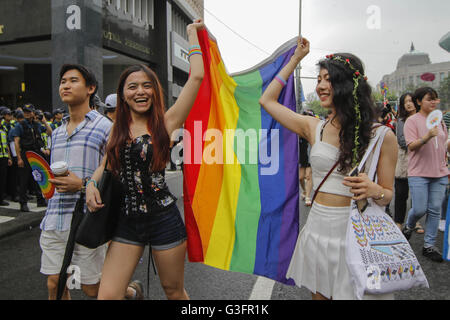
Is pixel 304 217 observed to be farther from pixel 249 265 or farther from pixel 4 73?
pixel 4 73

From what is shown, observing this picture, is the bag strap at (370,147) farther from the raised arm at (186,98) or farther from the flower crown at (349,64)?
the raised arm at (186,98)

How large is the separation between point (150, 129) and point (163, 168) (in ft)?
0.90

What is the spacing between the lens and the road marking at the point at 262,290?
335cm

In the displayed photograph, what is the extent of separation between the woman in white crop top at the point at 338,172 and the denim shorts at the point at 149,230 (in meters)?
0.85

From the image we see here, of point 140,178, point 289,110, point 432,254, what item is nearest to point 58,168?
point 140,178

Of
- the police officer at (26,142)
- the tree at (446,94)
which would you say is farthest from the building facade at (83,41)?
the tree at (446,94)

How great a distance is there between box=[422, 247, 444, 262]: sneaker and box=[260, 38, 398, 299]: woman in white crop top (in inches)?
113

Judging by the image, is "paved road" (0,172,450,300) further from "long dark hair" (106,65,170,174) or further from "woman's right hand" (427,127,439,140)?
"long dark hair" (106,65,170,174)

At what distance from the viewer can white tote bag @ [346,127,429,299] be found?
5.57 ft

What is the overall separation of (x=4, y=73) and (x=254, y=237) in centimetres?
2633

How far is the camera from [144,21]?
1969cm

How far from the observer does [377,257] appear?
1728 millimetres

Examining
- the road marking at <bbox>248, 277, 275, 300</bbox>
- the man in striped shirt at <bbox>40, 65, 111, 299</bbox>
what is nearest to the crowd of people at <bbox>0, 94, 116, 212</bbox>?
the man in striped shirt at <bbox>40, 65, 111, 299</bbox>
